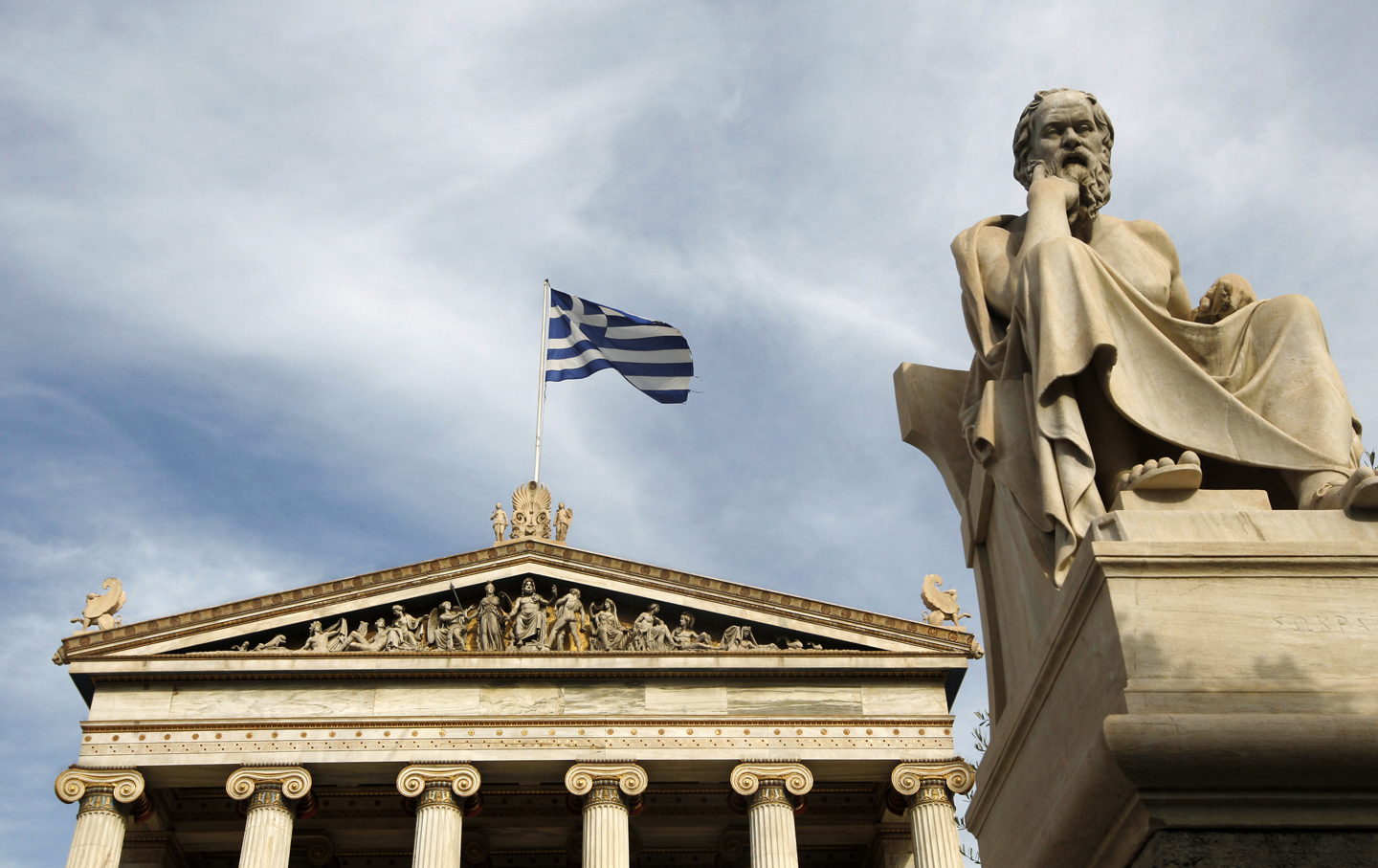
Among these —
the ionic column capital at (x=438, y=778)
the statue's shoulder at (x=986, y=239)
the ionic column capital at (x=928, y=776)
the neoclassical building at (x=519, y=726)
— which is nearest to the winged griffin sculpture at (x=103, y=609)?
the neoclassical building at (x=519, y=726)

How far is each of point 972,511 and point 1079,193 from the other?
3.08 ft

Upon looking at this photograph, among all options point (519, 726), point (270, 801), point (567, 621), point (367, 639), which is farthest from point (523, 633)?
point (270, 801)

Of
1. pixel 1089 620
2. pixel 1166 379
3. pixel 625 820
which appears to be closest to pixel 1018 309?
pixel 1166 379

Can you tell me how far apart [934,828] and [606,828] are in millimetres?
5677

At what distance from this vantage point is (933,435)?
3980 millimetres

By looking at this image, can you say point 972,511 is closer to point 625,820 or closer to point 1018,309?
point 1018,309

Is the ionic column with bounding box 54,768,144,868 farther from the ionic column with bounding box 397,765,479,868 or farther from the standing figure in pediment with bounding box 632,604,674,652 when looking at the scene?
the standing figure in pediment with bounding box 632,604,674,652

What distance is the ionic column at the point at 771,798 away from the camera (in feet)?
74.2

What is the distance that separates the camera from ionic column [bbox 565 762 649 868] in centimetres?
2255

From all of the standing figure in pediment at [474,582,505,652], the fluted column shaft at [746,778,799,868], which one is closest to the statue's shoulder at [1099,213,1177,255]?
the fluted column shaft at [746,778,799,868]

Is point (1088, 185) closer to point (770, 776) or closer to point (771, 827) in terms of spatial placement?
point (771, 827)

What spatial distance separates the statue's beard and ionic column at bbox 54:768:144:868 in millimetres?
23054

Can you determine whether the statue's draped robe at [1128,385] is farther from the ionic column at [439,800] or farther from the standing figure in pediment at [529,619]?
the standing figure in pediment at [529,619]

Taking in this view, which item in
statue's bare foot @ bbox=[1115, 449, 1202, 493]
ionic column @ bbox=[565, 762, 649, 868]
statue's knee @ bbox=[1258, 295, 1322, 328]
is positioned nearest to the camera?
statue's bare foot @ bbox=[1115, 449, 1202, 493]
